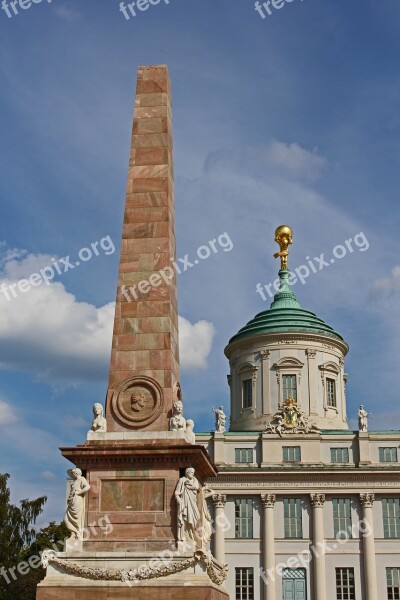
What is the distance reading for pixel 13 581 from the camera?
53906mm

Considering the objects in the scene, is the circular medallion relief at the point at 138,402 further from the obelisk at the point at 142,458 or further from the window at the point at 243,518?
the window at the point at 243,518

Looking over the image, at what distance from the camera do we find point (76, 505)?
19.0 metres

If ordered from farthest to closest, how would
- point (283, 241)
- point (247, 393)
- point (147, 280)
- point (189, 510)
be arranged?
point (283, 241) → point (247, 393) → point (147, 280) → point (189, 510)

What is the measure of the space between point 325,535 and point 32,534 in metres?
20.0

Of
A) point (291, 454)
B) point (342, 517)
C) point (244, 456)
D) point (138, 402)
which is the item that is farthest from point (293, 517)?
point (138, 402)

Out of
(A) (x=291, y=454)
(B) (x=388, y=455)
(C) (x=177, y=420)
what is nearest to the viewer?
(C) (x=177, y=420)

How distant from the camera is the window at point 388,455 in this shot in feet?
202

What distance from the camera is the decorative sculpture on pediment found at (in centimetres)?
6266

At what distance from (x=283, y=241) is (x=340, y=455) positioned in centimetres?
2116

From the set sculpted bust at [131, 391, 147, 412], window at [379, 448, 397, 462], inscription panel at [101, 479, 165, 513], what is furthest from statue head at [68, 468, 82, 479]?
window at [379, 448, 397, 462]

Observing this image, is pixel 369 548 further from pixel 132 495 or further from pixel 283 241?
pixel 132 495

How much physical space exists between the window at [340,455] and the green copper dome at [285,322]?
398 inches

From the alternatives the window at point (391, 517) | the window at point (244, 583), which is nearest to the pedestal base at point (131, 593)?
the window at point (244, 583)

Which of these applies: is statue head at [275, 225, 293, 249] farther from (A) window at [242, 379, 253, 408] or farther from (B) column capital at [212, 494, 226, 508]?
(B) column capital at [212, 494, 226, 508]
